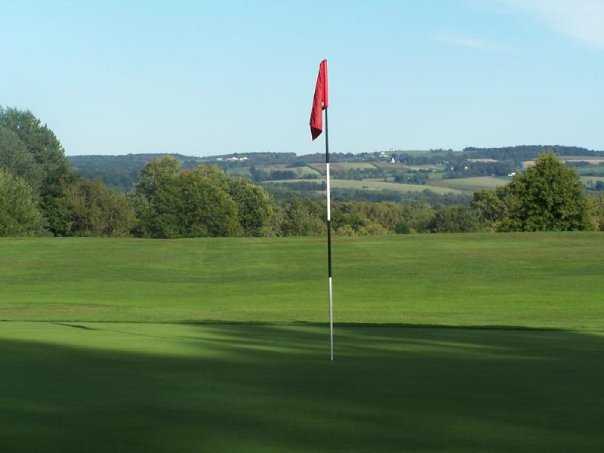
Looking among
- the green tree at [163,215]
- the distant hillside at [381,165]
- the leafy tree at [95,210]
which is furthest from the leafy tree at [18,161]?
the distant hillside at [381,165]

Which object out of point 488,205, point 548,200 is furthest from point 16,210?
point 488,205

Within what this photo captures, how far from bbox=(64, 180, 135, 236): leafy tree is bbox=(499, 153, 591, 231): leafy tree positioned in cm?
3903

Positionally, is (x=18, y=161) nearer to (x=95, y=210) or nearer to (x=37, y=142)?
(x=37, y=142)

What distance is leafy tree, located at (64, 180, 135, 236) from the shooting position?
9250 cm

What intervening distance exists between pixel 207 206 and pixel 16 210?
1994cm

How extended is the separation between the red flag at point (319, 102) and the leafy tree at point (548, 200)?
55998mm

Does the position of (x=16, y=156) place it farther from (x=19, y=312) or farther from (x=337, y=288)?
(x=19, y=312)

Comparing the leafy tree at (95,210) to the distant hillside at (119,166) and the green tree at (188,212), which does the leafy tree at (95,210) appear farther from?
the distant hillside at (119,166)

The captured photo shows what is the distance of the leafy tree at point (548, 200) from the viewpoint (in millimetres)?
66750

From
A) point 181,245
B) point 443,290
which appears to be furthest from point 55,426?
point 181,245

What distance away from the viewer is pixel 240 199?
365 ft

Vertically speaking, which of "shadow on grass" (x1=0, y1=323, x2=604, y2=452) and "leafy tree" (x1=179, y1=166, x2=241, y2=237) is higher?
"shadow on grass" (x1=0, y1=323, x2=604, y2=452)

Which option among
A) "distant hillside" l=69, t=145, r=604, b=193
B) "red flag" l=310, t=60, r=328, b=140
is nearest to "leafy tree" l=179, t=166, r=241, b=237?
"distant hillside" l=69, t=145, r=604, b=193

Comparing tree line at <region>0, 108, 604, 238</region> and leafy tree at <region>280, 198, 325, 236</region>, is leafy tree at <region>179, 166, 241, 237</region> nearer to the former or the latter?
tree line at <region>0, 108, 604, 238</region>
